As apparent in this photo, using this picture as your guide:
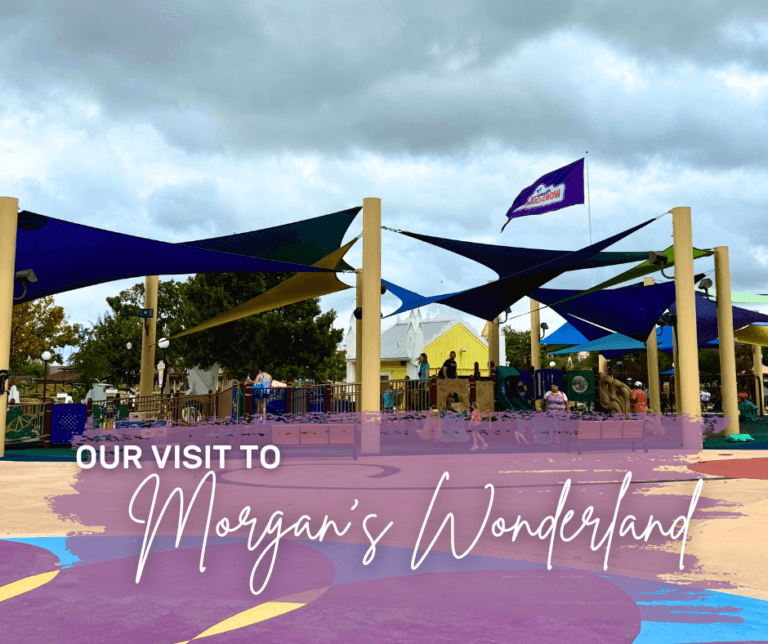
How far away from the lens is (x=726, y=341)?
1750cm

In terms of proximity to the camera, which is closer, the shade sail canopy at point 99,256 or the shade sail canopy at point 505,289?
the shade sail canopy at point 99,256

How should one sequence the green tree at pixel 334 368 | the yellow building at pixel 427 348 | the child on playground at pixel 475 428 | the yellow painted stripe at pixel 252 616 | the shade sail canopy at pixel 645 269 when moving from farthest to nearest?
1. the yellow building at pixel 427 348
2. the green tree at pixel 334 368
3. the shade sail canopy at pixel 645 269
4. the child on playground at pixel 475 428
5. the yellow painted stripe at pixel 252 616

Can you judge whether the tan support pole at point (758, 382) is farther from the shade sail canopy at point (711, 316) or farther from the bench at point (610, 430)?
the bench at point (610, 430)

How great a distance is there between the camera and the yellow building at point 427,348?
57.2 metres

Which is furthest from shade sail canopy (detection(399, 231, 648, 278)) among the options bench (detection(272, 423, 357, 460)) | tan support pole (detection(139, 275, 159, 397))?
tan support pole (detection(139, 275, 159, 397))

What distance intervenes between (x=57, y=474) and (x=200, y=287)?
26335 mm

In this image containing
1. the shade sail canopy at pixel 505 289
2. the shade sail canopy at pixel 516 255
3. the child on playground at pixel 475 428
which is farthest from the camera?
the shade sail canopy at pixel 516 255

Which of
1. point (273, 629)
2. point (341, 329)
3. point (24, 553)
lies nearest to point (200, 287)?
point (341, 329)

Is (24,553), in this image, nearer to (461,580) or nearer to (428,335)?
(461,580)

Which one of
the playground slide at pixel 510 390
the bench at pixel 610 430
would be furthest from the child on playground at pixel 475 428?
the playground slide at pixel 510 390

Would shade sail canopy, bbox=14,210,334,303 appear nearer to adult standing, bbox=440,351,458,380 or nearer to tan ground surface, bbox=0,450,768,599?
tan ground surface, bbox=0,450,768,599

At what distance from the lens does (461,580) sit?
4887 millimetres

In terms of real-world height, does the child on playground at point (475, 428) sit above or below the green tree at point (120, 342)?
below

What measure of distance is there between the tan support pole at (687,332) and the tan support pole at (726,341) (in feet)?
7.06
